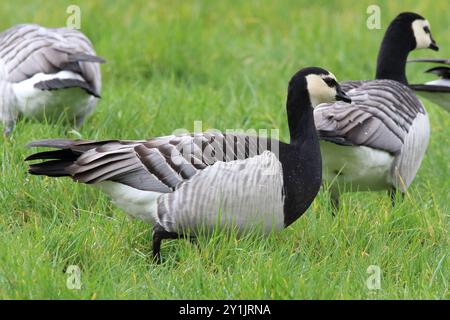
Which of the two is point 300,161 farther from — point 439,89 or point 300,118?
point 439,89

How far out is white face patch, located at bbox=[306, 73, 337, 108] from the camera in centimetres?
523

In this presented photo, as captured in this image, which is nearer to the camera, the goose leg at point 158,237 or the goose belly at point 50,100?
the goose leg at point 158,237

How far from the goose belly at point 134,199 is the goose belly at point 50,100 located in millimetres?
1794

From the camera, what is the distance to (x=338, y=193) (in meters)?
5.86

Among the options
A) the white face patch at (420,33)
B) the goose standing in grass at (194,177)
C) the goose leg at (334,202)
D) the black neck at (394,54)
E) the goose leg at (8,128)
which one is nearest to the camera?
the goose standing in grass at (194,177)

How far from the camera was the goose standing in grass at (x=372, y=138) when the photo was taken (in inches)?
223

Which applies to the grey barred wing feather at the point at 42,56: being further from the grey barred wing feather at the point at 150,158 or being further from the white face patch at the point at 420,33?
the white face patch at the point at 420,33

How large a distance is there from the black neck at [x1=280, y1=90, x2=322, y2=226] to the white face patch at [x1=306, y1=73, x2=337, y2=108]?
0.05 m

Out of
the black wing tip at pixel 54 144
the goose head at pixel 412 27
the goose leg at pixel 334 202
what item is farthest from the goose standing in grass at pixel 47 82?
the goose head at pixel 412 27

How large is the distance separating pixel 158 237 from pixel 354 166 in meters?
1.53

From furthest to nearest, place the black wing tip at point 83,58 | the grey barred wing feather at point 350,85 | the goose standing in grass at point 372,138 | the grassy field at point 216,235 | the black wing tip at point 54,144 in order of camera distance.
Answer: the black wing tip at point 83,58, the grey barred wing feather at point 350,85, the goose standing in grass at point 372,138, the black wing tip at point 54,144, the grassy field at point 216,235

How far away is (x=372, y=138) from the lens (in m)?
5.69

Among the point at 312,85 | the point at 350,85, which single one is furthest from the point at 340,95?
the point at 350,85

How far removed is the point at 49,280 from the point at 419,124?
117 inches
